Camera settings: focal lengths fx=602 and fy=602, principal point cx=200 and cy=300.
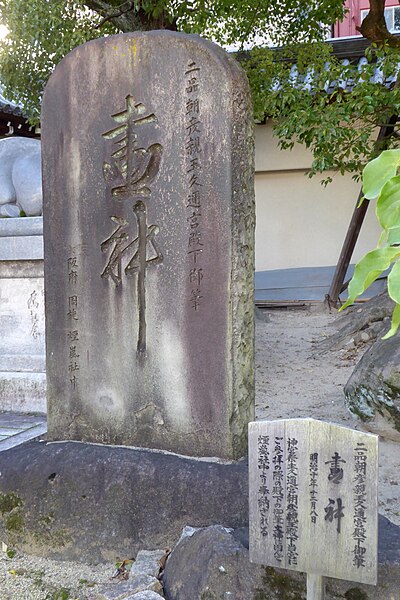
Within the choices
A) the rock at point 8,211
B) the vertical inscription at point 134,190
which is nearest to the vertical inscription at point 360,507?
the vertical inscription at point 134,190

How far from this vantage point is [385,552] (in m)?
2.23

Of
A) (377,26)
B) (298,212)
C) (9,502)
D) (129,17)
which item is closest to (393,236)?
(9,502)

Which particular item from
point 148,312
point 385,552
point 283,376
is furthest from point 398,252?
point 283,376

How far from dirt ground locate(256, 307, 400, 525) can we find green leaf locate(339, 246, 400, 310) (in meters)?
2.85

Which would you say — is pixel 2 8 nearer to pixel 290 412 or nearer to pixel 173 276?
Answer: pixel 173 276

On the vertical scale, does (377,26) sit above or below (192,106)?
above

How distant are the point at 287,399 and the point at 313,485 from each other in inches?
154

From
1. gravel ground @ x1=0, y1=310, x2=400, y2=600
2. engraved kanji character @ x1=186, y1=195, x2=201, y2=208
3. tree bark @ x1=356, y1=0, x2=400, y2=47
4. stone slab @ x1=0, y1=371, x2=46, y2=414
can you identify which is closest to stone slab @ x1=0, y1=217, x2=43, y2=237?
stone slab @ x1=0, y1=371, x2=46, y2=414

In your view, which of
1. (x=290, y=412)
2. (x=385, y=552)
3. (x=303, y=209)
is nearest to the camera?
(x=385, y=552)

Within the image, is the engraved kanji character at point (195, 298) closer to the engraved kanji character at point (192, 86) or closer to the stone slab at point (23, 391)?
the engraved kanji character at point (192, 86)

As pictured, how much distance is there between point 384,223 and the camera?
108 cm

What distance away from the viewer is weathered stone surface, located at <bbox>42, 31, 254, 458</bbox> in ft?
9.80

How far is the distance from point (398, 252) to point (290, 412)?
4610mm

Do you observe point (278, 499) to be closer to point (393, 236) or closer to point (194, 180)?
point (393, 236)
